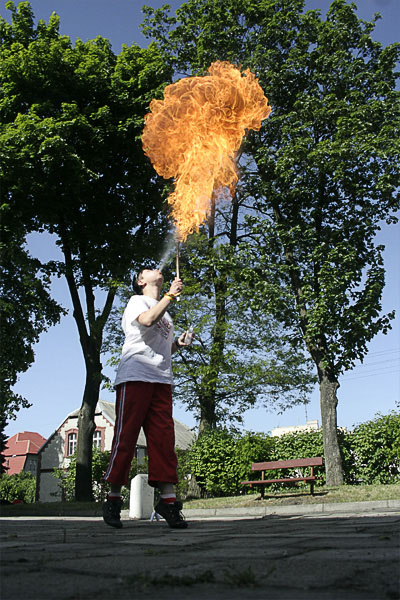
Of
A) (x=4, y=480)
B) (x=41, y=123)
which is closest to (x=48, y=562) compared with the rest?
(x=41, y=123)

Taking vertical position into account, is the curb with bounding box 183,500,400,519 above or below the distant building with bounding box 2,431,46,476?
below

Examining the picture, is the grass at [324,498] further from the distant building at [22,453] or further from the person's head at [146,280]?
the distant building at [22,453]

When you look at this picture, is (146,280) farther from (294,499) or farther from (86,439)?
(86,439)

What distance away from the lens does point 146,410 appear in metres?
5.94

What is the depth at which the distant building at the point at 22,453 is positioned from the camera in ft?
227

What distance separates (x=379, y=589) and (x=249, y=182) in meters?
19.2

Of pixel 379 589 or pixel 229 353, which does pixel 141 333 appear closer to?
pixel 379 589

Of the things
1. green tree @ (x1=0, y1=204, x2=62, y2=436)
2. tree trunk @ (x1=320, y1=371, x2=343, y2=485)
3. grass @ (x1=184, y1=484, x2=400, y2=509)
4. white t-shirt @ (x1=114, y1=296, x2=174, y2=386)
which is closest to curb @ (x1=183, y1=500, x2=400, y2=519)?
grass @ (x1=184, y1=484, x2=400, y2=509)

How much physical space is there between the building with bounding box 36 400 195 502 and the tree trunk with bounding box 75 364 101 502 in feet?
96.4

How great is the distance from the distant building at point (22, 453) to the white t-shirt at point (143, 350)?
6630 cm

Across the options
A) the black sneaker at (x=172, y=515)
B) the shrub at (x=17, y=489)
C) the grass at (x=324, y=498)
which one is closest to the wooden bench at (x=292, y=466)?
the grass at (x=324, y=498)

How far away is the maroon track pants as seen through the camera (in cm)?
583

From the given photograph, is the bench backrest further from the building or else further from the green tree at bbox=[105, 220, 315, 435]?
the building

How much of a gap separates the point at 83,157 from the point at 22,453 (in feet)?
189
